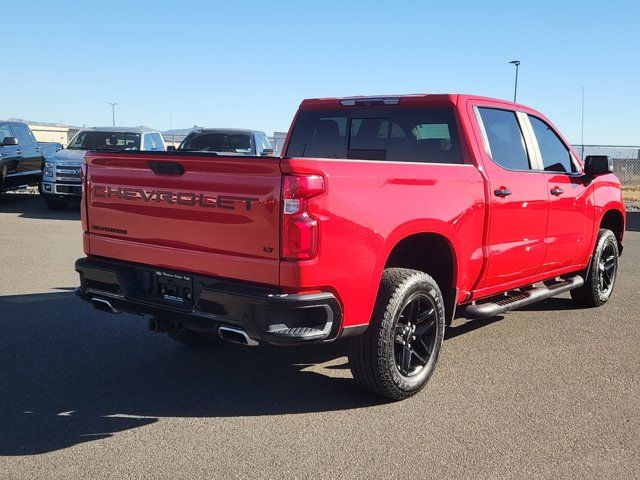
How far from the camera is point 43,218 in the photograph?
14.6 metres

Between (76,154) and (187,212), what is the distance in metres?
12.1

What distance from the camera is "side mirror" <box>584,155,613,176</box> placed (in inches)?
248

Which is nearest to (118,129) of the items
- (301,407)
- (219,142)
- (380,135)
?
(219,142)

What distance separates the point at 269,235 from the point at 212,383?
149 centimetres

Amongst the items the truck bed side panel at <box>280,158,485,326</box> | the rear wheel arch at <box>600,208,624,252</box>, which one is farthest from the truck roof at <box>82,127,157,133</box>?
the truck bed side panel at <box>280,158,485,326</box>

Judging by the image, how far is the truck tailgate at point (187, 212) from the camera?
3713 mm

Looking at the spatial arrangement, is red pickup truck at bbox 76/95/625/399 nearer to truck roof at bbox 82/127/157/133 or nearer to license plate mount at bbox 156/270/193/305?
license plate mount at bbox 156/270/193/305

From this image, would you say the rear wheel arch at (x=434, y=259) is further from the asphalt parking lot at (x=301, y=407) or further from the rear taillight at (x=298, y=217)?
the rear taillight at (x=298, y=217)

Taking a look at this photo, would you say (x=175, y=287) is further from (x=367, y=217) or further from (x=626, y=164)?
(x=626, y=164)

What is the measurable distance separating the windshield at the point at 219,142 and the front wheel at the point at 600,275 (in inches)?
332

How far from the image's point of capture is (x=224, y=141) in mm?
14336

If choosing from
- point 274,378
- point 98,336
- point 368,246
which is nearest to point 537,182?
point 368,246

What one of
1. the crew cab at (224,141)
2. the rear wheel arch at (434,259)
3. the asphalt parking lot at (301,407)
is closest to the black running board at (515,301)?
the rear wheel arch at (434,259)

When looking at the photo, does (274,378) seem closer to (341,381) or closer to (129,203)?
(341,381)
